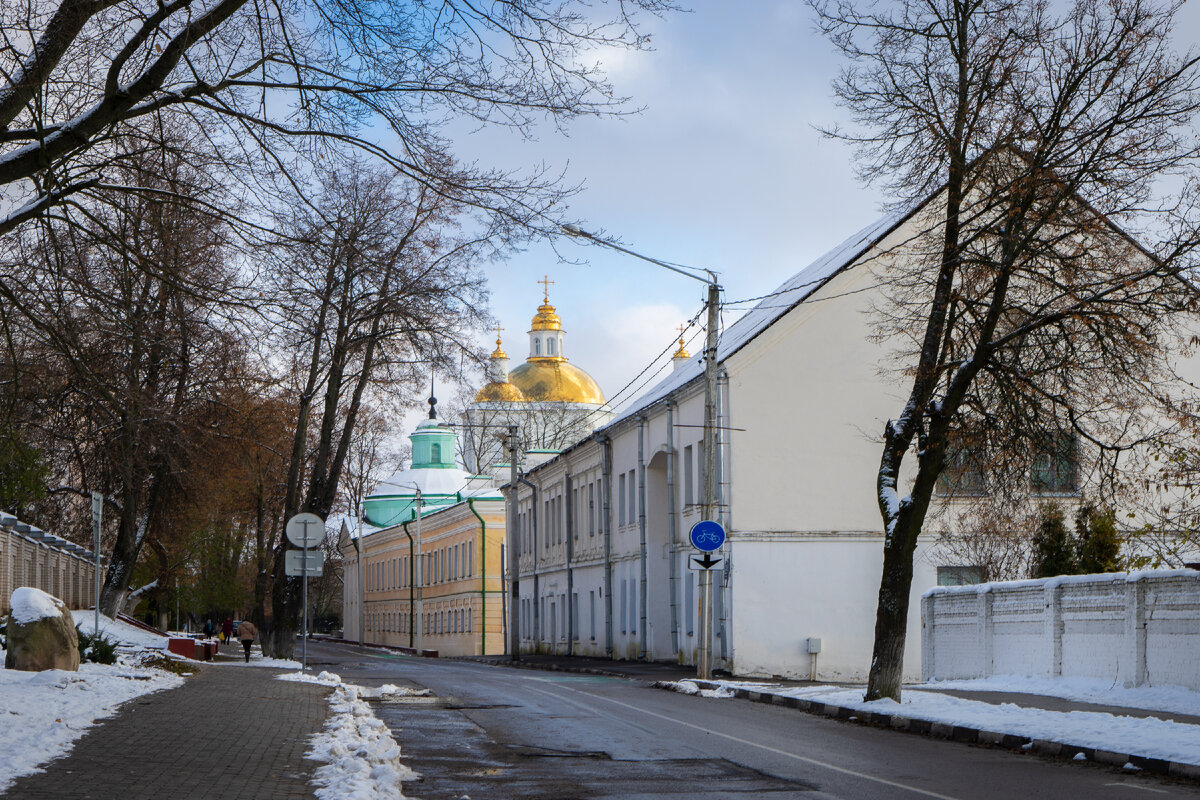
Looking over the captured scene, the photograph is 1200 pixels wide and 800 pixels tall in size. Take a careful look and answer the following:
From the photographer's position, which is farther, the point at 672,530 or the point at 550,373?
the point at 550,373

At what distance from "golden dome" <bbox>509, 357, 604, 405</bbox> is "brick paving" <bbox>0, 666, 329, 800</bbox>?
94.2 meters

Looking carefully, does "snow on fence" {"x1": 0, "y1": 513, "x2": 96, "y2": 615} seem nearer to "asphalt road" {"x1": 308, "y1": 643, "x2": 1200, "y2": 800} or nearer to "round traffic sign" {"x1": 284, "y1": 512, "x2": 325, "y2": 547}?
"round traffic sign" {"x1": 284, "y1": 512, "x2": 325, "y2": 547}

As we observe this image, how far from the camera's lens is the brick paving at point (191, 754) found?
896cm

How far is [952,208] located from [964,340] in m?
1.78

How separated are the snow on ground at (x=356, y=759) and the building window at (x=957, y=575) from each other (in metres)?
22.2

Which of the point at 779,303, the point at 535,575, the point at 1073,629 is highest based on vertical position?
the point at 779,303

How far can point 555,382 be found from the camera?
373 feet

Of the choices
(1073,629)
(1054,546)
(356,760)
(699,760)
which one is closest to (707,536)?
(1073,629)

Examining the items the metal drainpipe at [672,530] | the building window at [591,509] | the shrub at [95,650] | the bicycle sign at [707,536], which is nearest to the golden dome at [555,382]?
the building window at [591,509]

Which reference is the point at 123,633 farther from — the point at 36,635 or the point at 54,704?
the point at 54,704

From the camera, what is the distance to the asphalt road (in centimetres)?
1037

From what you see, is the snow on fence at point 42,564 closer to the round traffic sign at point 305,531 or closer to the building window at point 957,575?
the round traffic sign at point 305,531

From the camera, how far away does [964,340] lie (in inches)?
757

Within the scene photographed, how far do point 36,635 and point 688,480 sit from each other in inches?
875
